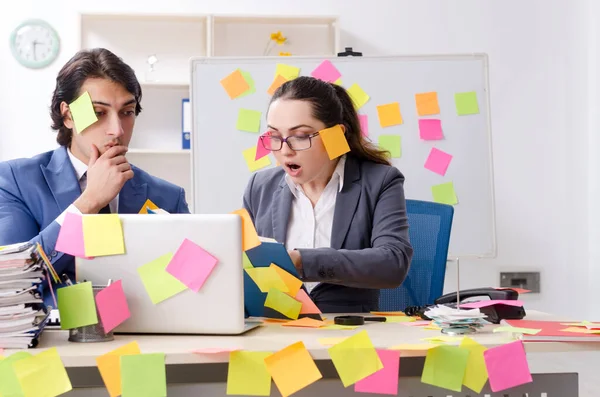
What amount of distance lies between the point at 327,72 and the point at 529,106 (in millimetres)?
1244

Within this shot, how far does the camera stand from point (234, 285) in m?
1.29

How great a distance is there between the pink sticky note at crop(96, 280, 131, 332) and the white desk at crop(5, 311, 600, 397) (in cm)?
3

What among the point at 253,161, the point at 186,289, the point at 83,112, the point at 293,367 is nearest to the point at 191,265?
the point at 186,289

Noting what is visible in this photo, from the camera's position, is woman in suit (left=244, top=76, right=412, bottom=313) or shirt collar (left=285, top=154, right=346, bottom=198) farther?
shirt collar (left=285, top=154, right=346, bottom=198)

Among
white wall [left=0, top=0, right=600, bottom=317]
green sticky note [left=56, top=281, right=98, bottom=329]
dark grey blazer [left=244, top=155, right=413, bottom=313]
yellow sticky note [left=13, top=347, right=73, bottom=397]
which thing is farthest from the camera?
white wall [left=0, top=0, right=600, bottom=317]

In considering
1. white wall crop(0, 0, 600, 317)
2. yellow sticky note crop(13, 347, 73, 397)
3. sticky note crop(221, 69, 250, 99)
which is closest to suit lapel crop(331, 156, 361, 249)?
yellow sticky note crop(13, 347, 73, 397)

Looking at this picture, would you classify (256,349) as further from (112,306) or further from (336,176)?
(336,176)

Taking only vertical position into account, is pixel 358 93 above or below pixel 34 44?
below

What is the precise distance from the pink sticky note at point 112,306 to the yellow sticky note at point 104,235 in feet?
0.21

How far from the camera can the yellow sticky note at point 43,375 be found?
3.65 ft

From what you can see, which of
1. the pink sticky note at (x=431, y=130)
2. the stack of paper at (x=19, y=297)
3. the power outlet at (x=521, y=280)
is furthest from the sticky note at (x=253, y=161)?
the stack of paper at (x=19, y=297)

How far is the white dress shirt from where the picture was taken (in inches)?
84.0

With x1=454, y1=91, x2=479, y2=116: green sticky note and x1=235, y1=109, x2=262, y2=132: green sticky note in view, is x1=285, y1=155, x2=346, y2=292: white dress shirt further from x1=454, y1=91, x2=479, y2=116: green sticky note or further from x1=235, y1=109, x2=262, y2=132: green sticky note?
x1=454, y1=91, x2=479, y2=116: green sticky note

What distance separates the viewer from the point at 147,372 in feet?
3.71
